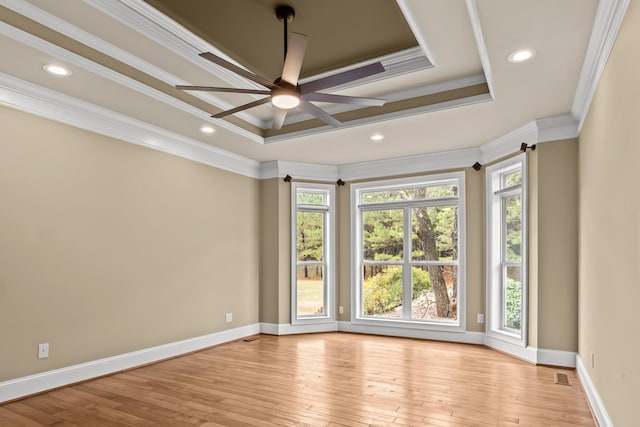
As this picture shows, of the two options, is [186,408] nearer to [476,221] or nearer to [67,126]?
[67,126]

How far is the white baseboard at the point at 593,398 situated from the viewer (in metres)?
2.70

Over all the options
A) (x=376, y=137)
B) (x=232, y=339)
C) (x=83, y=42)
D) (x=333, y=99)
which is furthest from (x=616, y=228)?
(x=232, y=339)

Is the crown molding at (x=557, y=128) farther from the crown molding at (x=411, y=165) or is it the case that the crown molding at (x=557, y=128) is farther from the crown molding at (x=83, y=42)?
the crown molding at (x=83, y=42)

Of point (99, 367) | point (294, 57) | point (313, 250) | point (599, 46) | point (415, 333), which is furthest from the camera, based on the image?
point (313, 250)

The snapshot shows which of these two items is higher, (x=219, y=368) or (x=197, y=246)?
(x=197, y=246)

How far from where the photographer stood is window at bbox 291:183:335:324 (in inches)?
248

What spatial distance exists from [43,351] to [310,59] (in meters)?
3.44

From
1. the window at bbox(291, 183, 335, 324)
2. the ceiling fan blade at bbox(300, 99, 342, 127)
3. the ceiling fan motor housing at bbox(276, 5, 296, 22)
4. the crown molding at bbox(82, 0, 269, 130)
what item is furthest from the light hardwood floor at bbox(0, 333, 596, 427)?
the ceiling fan motor housing at bbox(276, 5, 296, 22)

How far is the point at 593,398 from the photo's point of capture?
3121 millimetres

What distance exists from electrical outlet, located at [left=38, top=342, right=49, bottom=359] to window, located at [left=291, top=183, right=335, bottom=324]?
132 inches

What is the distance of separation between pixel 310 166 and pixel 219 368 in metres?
3.24

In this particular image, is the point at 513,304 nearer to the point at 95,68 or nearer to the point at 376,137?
the point at 376,137

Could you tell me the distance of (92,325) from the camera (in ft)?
12.8

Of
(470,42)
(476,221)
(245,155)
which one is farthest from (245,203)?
(470,42)
